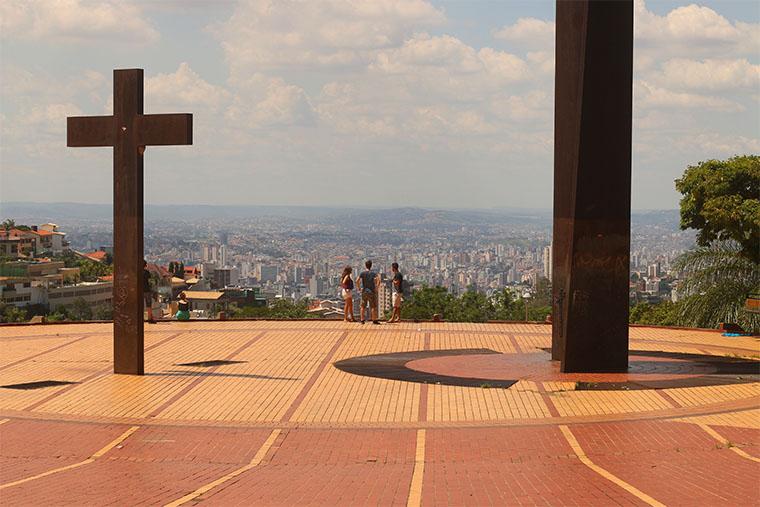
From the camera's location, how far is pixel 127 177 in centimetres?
1775

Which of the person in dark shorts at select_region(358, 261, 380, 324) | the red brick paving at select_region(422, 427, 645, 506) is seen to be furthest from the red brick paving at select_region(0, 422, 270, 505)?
the person in dark shorts at select_region(358, 261, 380, 324)

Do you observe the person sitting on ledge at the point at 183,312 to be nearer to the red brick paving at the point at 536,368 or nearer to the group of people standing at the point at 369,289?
the group of people standing at the point at 369,289

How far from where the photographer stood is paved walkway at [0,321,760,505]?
10.6m

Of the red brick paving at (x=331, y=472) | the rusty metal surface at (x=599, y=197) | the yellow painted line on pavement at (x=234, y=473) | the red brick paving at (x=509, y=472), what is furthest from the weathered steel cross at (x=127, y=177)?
the red brick paving at (x=509, y=472)

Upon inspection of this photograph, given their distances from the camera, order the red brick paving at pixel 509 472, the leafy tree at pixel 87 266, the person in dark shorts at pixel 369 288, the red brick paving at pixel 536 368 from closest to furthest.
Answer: the red brick paving at pixel 509 472 → the red brick paving at pixel 536 368 → the person in dark shorts at pixel 369 288 → the leafy tree at pixel 87 266

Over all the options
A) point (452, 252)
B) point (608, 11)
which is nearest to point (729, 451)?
point (608, 11)

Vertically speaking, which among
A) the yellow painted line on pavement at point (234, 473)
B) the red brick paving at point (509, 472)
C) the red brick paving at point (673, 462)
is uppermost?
the red brick paving at point (673, 462)

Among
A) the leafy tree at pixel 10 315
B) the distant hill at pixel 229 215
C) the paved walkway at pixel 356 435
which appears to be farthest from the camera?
the distant hill at pixel 229 215

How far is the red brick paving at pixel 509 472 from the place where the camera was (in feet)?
33.4

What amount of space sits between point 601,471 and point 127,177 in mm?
9427

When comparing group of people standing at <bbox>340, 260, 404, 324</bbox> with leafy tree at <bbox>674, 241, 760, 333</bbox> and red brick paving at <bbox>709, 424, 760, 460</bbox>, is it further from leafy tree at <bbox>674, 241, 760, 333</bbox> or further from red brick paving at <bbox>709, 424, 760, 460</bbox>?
red brick paving at <bbox>709, 424, 760, 460</bbox>

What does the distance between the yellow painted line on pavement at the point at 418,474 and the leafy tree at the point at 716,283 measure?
19.0 m

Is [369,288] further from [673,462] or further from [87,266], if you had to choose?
[87,266]

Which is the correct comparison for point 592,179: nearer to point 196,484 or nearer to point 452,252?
point 196,484
